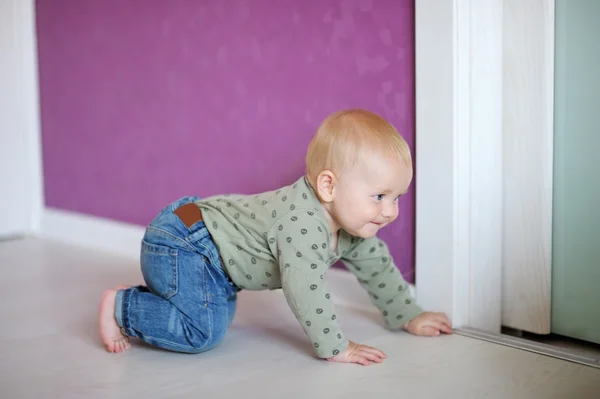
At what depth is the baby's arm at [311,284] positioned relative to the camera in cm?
129

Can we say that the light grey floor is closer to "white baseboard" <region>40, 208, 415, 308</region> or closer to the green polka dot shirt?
the green polka dot shirt

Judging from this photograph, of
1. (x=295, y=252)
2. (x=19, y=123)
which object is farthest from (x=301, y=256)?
(x=19, y=123)

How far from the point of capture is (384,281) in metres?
1.51

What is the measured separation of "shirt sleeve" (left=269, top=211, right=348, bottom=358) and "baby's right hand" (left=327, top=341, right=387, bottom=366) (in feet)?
0.04

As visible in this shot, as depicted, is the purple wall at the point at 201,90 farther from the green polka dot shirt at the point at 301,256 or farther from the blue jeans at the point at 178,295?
the blue jeans at the point at 178,295

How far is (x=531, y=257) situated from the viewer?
5.04 feet

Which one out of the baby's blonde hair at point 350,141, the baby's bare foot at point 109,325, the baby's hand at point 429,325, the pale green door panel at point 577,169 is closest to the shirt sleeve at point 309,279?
the baby's blonde hair at point 350,141

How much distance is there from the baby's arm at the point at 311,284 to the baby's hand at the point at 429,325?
0.18 m

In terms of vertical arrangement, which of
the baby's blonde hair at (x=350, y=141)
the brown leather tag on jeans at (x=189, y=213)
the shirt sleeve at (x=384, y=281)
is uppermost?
the baby's blonde hair at (x=350, y=141)

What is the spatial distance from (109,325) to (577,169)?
925mm

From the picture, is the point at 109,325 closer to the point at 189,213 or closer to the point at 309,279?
the point at 189,213

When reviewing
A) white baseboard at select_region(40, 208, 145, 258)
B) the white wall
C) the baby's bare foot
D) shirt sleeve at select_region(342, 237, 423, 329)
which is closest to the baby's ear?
shirt sleeve at select_region(342, 237, 423, 329)

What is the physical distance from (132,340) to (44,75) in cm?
152

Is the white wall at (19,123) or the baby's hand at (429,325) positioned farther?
the white wall at (19,123)
